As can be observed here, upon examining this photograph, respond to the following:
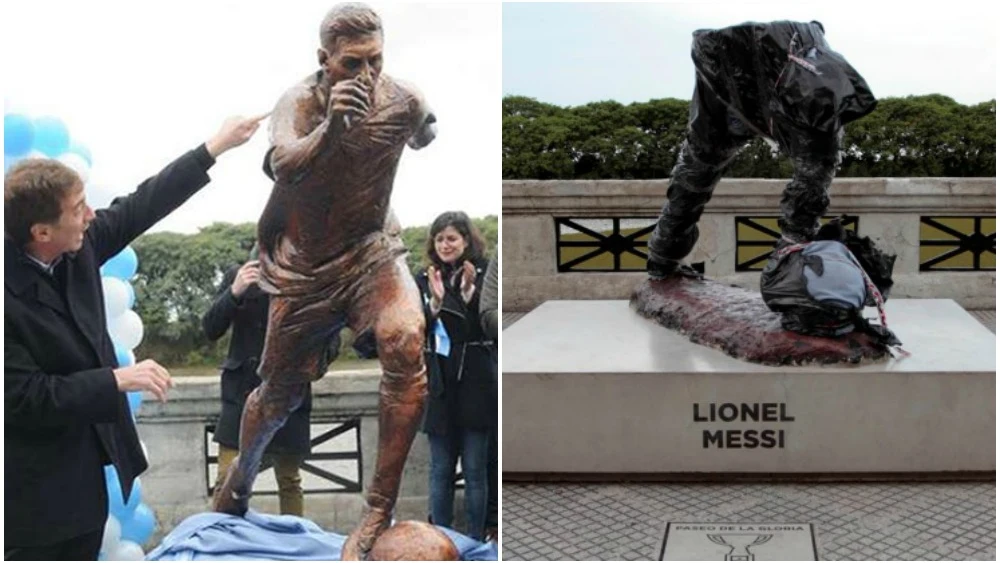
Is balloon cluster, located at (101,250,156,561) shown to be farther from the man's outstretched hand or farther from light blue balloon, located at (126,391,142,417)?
the man's outstretched hand

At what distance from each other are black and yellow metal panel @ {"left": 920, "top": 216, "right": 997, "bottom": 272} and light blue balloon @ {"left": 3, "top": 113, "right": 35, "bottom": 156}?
6.70 metres

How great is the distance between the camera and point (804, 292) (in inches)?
195

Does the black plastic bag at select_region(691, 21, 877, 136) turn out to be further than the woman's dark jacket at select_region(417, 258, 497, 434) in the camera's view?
Yes

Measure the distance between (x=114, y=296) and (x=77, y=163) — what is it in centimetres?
50

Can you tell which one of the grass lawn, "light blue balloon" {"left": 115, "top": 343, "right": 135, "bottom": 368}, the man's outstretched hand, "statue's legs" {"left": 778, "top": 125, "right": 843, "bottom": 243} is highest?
the man's outstretched hand

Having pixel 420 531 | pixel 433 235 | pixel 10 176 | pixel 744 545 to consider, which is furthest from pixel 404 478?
pixel 10 176

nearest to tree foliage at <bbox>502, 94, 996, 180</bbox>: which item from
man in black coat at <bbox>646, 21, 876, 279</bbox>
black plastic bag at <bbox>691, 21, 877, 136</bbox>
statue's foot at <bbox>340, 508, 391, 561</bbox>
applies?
man in black coat at <bbox>646, 21, 876, 279</bbox>

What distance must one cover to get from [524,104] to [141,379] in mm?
5907

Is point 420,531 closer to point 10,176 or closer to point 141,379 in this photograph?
point 141,379

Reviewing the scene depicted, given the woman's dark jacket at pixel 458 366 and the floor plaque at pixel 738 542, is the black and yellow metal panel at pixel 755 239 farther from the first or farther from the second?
the woman's dark jacket at pixel 458 366

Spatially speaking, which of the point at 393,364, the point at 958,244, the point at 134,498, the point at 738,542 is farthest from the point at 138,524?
the point at 958,244

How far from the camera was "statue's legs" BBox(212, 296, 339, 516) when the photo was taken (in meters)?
4.34

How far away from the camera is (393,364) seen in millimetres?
4340

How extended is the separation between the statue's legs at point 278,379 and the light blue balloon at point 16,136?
1022 millimetres
